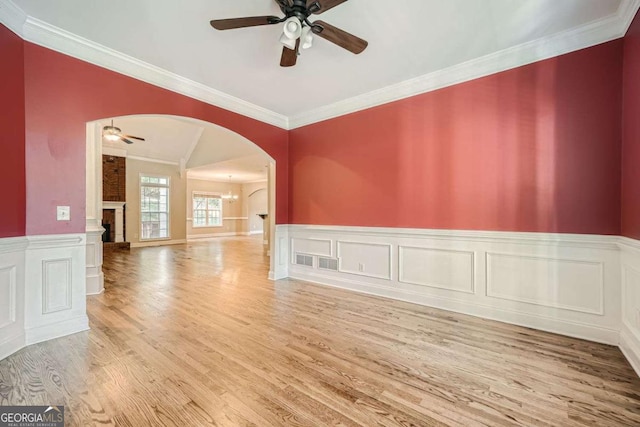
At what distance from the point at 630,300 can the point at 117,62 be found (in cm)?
532

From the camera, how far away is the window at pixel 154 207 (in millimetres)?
9289

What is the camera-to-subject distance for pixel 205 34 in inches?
100

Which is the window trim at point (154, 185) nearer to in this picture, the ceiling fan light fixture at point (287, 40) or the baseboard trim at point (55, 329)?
the baseboard trim at point (55, 329)

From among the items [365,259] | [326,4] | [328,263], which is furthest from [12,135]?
[365,259]

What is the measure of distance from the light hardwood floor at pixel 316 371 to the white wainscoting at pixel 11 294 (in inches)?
5.0

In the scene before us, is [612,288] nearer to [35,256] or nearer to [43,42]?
[35,256]

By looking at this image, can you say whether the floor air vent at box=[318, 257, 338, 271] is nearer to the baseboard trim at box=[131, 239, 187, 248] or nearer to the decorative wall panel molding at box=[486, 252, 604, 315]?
the decorative wall panel molding at box=[486, 252, 604, 315]

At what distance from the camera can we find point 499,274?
2910 millimetres

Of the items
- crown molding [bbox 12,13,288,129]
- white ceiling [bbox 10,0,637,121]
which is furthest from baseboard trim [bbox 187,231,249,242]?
white ceiling [bbox 10,0,637,121]

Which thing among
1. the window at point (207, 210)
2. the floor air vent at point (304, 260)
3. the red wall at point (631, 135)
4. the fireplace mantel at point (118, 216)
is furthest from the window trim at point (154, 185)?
the red wall at point (631, 135)

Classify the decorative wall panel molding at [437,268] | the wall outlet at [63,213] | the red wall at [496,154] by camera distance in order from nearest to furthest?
the red wall at [496,154]
the wall outlet at [63,213]
the decorative wall panel molding at [437,268]

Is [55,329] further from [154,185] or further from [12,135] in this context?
[154,185]

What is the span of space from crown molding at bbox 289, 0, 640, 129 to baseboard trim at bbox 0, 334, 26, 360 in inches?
172

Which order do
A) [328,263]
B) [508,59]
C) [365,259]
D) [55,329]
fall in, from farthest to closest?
[328,263] < [365,259] < [508,59] < [55,329]
